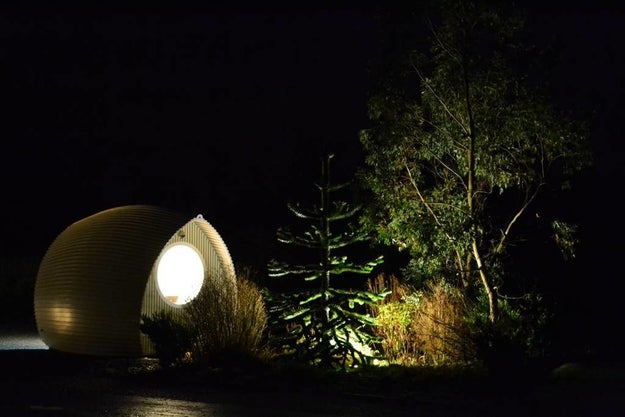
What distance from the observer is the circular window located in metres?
16.6

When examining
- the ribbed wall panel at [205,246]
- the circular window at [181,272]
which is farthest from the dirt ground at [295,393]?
the circular window at [181,272]

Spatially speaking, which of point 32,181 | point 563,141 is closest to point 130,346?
point 563,141

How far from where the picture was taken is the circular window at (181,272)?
54.4ft

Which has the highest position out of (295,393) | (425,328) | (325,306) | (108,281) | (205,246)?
(205,246)

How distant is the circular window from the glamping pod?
196 millimetres

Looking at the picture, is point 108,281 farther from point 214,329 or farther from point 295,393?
point 295,393

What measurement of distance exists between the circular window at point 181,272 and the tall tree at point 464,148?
3.42 m

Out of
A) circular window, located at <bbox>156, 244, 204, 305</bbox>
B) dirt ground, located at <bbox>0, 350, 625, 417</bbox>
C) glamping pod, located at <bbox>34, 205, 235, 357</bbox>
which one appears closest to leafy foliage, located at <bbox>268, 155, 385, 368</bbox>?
glamping pod, located at <bbox>34, 205, 235, 357</bbox>

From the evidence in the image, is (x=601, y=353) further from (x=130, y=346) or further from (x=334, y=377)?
(x=130, y=346)

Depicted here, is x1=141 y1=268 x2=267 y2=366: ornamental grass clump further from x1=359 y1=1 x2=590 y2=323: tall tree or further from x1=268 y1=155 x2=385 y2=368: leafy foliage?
x1=359 y1=1 x2=590 y2=323: tall tree

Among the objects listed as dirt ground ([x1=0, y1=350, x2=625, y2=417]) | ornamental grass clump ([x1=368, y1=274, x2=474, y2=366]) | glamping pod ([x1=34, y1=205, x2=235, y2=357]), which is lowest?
dirt ground ([x1=0, y1=350, x2=625, y2=417])

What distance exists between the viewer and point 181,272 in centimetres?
1698

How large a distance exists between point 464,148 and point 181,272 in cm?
587

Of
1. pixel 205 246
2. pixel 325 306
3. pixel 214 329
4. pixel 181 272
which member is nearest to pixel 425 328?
pixel 325 306
